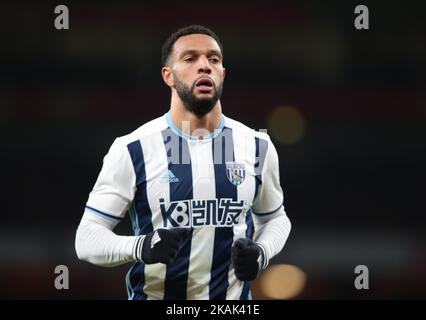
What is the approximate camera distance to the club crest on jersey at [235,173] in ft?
11.6

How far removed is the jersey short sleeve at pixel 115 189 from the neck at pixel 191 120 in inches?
12.6

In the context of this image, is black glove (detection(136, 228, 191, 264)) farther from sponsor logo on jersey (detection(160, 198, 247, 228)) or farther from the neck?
the neck

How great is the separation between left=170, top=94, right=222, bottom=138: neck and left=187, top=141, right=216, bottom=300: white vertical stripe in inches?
6.5

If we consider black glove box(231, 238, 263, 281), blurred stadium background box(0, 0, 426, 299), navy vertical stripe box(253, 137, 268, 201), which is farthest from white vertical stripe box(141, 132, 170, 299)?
blurred stadium background box(0, 0, 426, 299)

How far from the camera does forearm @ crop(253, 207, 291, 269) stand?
362 cm

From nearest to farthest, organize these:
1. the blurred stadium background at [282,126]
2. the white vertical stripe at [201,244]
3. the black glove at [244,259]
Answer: the black glove at [244,259] → the white vertical stripe at [201,244] → the blurred stadium background at [282,126]

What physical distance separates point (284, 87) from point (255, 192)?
499 cm

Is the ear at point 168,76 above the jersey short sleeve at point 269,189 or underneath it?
above

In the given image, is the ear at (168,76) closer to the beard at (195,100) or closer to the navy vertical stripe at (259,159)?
the beard at (195,100)

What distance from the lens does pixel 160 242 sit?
3.20 meters

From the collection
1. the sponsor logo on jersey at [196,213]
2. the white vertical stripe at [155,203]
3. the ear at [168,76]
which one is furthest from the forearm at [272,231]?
the ear at [168,76]
